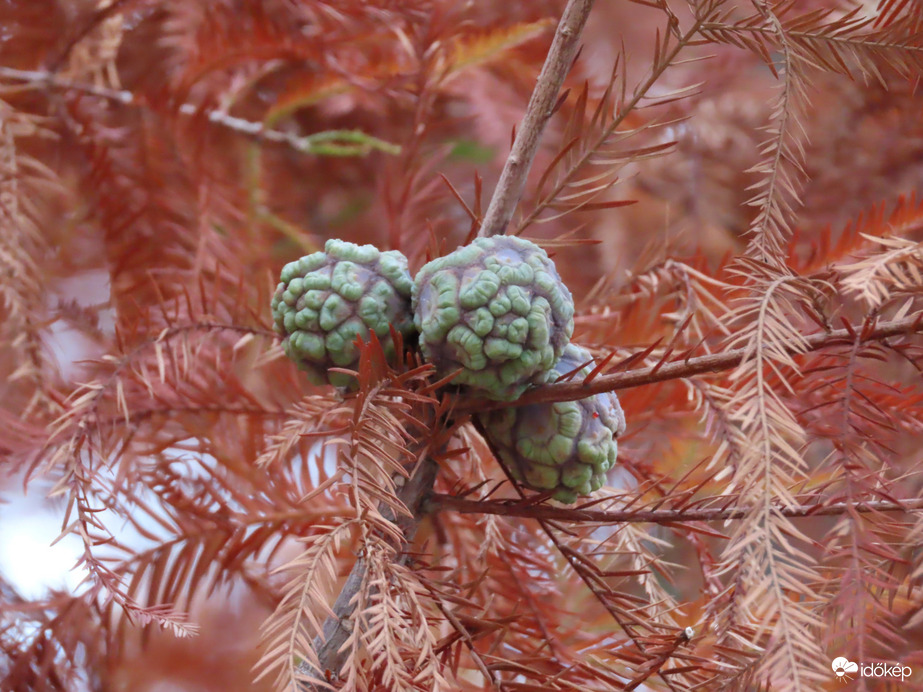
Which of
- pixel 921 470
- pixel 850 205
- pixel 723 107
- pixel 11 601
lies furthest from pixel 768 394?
pixel 723 107

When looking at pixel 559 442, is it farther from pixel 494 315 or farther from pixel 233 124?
pixel 233 124

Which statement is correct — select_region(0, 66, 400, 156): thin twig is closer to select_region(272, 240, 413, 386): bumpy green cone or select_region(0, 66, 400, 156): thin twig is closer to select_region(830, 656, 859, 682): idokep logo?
select_region(272, 240, 413, 386): bumpy green cone

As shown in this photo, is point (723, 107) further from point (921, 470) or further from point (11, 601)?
point (11, 601)

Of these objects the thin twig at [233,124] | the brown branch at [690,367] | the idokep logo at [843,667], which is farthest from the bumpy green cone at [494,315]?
the thin twig at [233,124]

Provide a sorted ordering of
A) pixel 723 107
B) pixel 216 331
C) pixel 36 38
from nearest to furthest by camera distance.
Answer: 1. pixel 216 331
2. pixel 36 38
3. pixel 723 107

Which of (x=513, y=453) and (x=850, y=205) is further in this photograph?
(x=850, y=205)

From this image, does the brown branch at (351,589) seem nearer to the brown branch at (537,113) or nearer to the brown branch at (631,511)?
the brown branch at (631,511)
